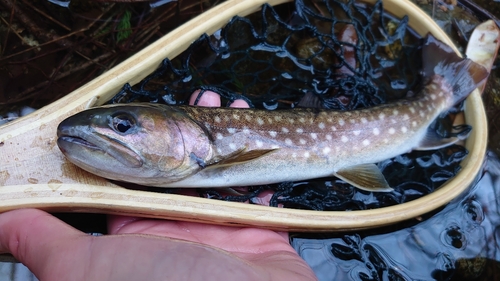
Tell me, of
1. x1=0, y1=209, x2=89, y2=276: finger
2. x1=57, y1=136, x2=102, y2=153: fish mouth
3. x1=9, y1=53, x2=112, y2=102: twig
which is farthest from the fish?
x1=9, y1=53, x2=112, y2=102: twig

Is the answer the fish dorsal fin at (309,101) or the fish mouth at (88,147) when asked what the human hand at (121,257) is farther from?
the fish dorsal fin at (309,101)

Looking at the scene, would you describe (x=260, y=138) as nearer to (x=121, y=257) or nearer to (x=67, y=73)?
(x=121, y=257)

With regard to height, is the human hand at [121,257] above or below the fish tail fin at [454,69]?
below

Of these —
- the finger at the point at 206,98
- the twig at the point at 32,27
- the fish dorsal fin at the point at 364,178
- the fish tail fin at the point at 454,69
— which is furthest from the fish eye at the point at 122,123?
the fish tail fin at the point at 454,69

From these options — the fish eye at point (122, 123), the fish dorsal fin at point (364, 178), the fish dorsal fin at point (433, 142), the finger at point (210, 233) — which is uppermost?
the fish eye at point (122, 123)

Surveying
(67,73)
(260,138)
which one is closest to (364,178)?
(260,138)

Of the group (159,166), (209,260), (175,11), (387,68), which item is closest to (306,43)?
(387,68)
